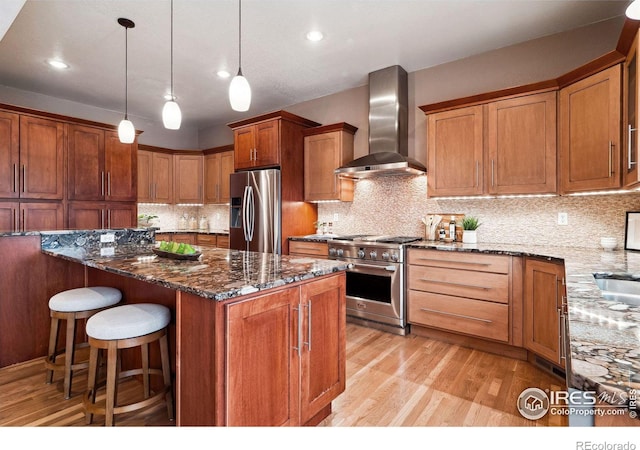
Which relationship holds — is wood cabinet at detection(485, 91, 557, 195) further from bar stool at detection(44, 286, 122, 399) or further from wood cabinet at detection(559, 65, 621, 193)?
bar stool at detection(44, 286, 122, 399)

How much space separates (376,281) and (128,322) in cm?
240

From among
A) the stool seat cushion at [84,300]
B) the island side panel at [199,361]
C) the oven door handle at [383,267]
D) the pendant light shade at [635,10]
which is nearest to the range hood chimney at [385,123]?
the oven door handle at [383,267]

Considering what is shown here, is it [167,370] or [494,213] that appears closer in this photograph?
[167,370]

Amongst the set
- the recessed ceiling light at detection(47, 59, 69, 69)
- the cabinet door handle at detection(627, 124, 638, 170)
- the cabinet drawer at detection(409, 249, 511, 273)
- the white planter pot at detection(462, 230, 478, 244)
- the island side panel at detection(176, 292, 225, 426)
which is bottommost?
the island side panel at detection(176, 292, 225, 426)

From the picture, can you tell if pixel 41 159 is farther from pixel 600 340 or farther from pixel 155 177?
pixel 600 340

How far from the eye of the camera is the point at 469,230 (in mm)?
3352

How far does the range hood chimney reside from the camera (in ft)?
12.4

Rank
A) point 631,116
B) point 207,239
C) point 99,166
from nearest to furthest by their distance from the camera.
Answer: point 631,116 < point 99,166 < point 207,239

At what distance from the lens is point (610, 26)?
2.83m

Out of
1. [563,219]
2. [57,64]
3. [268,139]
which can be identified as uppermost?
[57,64]

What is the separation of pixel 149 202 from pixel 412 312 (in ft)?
15.0

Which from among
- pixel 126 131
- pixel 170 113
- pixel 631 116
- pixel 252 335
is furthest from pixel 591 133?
pixel 126 131

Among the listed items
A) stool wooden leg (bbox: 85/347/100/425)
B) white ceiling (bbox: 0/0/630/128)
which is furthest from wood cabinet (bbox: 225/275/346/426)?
white ceiling (bbox: 0/0/630/128)

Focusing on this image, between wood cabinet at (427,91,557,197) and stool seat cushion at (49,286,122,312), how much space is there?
9.62 ft
